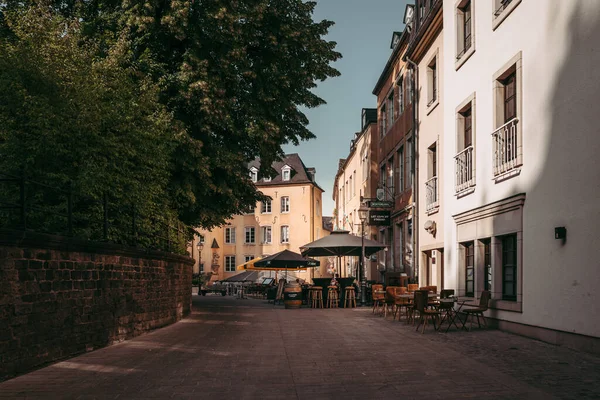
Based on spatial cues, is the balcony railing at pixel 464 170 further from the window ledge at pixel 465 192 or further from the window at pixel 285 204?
the window at pixel 285 204

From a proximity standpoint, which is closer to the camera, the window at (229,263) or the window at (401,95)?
the window at (401,95)

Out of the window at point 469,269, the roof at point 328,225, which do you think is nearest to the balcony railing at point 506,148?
the window at point 469,269

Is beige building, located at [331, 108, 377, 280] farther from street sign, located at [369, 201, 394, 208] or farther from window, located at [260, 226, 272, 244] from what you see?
window, located at [260, 226, 272, 244]

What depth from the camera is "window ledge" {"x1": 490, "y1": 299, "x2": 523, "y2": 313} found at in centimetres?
1265

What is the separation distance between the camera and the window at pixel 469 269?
1585cm

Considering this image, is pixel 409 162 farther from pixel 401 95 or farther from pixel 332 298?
pixel 332 298

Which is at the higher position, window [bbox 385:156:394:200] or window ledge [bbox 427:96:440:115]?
window ledge [bbox 427:96:440:115]

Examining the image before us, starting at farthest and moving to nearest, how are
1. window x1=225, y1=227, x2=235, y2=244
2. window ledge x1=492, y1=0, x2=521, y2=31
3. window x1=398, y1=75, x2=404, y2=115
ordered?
window x1=225, y1=227, x2=235, y2=244
window x1=398, y1=75, x2=404, y2=115
window ledge x1=492, y1=0, x2=521, y2=31

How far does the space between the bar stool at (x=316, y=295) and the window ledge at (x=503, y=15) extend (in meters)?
12.1

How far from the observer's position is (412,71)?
77.4 ft

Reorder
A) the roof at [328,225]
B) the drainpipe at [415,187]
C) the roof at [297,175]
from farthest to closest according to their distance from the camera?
the roof at [328,225] → the roof at [297,175] → the drainpipe at [415,187]

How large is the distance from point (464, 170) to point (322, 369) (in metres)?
9.23

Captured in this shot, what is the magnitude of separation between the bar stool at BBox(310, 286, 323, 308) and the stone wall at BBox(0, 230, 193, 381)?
9.36 metres

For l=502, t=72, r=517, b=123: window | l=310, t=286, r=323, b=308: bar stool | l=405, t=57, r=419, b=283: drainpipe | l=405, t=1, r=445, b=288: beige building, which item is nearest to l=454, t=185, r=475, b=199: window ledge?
l=502, t=72, r=517, b=123: window
